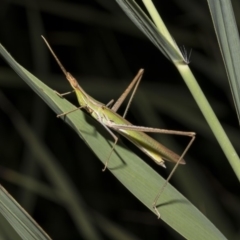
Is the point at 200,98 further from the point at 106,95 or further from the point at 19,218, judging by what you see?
the point at 106,95

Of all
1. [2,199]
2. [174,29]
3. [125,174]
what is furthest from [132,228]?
[2,199]

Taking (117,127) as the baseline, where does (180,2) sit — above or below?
above

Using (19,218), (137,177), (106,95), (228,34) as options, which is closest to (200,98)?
(228,34)

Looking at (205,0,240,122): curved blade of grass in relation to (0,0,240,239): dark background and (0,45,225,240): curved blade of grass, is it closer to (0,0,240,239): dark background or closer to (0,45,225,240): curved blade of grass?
(0,45,225,240): curved blade of grass

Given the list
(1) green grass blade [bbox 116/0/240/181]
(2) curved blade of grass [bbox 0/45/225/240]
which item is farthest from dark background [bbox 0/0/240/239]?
(1) green grass blade [bbox 116/0/240/181]

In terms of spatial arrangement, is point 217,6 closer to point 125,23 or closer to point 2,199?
point 2,199

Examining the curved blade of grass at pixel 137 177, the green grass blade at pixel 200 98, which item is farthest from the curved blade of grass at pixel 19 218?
the green grass blade at pixel 200 98
